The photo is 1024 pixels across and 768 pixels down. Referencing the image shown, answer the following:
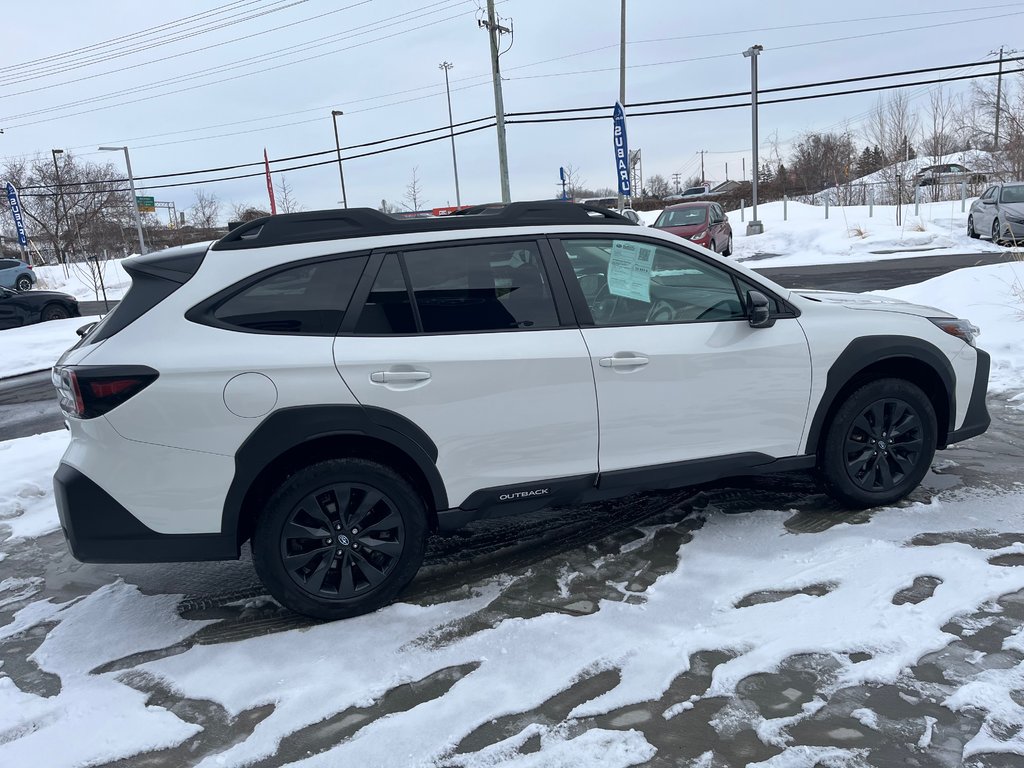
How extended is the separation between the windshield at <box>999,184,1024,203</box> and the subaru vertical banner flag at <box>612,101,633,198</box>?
1033cm

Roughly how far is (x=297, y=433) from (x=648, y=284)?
1943 mm

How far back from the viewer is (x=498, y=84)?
2594 centimetres

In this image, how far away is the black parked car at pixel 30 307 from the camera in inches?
710

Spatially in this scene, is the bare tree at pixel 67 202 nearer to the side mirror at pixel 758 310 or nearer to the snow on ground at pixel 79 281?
the snow on ground at pixel 79 281

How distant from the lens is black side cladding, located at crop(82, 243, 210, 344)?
3.28 meters

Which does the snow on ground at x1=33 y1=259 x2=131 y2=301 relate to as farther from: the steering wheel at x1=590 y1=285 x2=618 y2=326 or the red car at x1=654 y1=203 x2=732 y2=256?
the steering wheel at x1=590 y1=285 x2=618 y2=326

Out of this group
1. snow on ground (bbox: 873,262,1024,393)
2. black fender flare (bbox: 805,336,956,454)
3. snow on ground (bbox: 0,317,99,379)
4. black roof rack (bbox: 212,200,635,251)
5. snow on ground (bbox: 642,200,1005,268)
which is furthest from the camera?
snow on ground (bbox: 642,200,1005,268)

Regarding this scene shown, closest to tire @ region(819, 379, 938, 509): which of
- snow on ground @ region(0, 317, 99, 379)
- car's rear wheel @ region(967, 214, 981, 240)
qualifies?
snow on ground @ region(0, 317, 99, 379)

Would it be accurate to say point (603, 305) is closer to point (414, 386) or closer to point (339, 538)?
point (414, 386)

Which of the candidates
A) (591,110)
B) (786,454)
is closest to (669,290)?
(786,454)

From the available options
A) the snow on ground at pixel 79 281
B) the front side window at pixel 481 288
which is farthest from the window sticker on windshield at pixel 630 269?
the snow on ground at pixel 79 281

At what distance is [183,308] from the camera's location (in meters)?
3.28

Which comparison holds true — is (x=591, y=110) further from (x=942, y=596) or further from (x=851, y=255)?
(x=942, y=596)

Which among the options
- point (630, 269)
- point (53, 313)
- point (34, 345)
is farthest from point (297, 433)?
point (53, 313)
